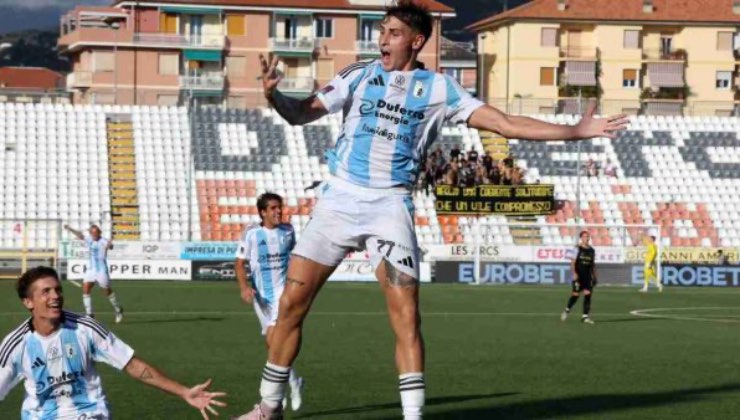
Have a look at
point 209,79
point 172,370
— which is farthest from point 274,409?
point 209,79

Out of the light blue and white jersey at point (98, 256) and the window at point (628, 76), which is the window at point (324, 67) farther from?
the light blue and white jersey at point (98, 256)

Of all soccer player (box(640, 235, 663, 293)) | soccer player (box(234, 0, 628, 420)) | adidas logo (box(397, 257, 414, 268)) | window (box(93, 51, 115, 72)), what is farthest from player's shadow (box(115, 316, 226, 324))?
window (box(93, 51, 115, 72))

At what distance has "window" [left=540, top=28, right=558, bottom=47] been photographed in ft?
335

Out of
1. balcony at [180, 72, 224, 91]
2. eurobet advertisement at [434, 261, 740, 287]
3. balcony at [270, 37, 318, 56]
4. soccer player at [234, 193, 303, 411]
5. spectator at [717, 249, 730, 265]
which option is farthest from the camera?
balcony at [270, 37, 318, 56]

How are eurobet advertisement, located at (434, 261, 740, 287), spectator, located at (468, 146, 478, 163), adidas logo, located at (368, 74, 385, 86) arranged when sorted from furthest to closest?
spectator, located at (468, 146, 478, 163) → eurobet advertisement, located at (434, 261, 740, 287) → adidas logo, located at (368, 74, 385, 86)

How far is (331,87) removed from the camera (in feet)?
32.4

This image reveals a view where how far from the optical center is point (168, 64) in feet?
315

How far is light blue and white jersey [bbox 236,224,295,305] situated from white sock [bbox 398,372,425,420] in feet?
22.1

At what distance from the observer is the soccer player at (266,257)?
16312 millimetres

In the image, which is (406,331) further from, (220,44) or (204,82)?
(220,44)

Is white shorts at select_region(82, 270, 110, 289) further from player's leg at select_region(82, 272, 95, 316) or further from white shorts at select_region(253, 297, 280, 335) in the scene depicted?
white shorts at select_region(253, 297, 280, 335)

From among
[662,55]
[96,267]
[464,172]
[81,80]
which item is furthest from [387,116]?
[662,55]

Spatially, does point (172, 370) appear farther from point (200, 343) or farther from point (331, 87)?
point (331, 87)

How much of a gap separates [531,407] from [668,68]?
295 feet
